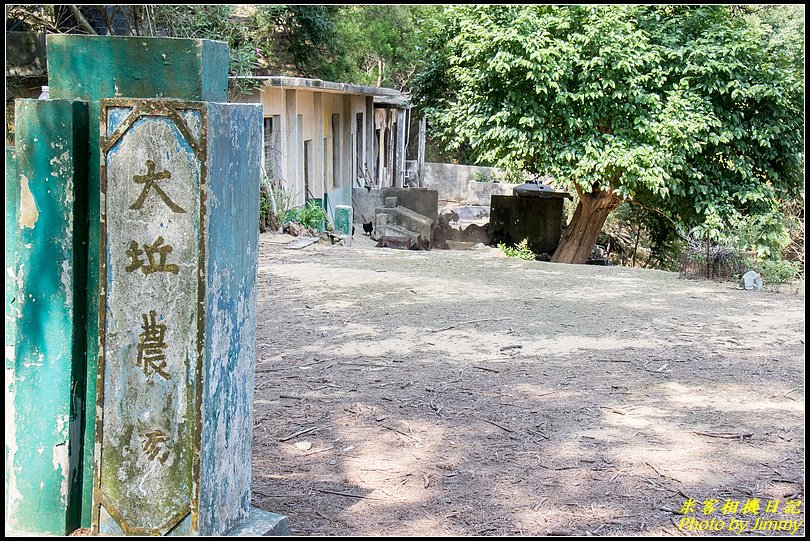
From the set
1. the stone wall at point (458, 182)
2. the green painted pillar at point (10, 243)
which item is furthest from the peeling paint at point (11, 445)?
the stone wall at point (458, 182)

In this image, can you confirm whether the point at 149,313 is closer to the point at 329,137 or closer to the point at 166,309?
the point at 166,309

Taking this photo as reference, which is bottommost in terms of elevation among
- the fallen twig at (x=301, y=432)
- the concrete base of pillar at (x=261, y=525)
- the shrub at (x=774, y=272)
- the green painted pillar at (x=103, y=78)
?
the fallen twig at (x=301, y=432)

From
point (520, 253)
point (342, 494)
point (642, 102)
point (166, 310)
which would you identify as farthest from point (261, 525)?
point (520, 253)

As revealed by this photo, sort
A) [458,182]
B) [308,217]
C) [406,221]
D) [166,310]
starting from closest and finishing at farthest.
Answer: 1. [166,310]
2. [308,217]
3. [406,221]
4. [458,182]

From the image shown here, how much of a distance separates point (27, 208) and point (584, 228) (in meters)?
13.1

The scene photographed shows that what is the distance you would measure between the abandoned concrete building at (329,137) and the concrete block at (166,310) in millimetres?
10510

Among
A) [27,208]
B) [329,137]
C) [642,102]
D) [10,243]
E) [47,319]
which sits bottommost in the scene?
[47,319]

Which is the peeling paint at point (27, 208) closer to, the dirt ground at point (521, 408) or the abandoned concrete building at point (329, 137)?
the dirt ground at point (521, 408)

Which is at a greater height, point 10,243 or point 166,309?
point 10,243

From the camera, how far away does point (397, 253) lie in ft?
38.5

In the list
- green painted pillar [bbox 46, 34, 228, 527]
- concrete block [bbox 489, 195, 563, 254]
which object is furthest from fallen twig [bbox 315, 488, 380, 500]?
concrete block [bbox 489, 195, 563, 254]

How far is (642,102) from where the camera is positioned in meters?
12.5

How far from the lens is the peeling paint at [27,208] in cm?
269

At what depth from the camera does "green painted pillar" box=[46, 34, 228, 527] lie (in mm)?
2664
